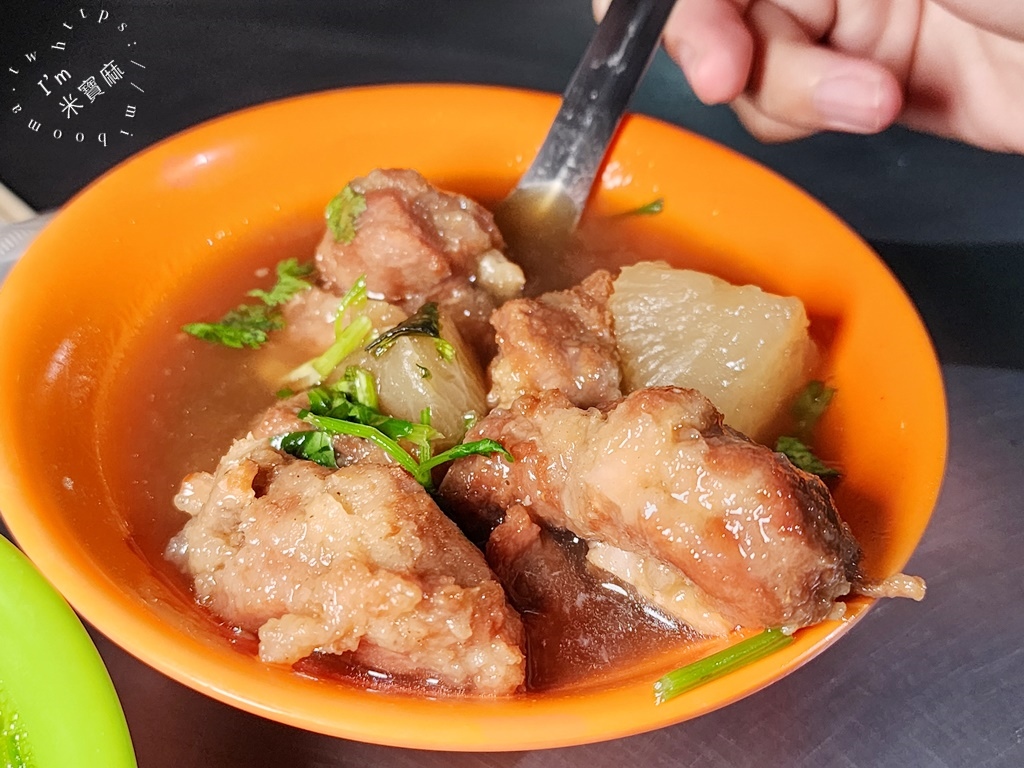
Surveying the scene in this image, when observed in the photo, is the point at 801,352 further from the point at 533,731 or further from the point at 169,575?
the point at 169,575

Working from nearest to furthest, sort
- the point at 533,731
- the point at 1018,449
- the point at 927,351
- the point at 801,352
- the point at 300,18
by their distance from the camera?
the point at 533,731 → the point at 927,351 → the point at 801,352 → the point at 1018,449 → the point at 300,18

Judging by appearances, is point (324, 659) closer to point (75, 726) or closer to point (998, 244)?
point (75, 726)

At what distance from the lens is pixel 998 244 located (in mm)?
2740

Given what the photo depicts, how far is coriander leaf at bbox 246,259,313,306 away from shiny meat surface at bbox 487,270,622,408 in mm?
582

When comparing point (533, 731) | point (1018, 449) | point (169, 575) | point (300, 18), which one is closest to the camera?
point (533, 731)

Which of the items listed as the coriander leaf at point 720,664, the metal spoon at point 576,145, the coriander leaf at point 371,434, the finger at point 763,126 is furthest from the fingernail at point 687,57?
the coriander leaf at point 720,664

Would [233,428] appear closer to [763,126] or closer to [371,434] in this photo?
[371,434]

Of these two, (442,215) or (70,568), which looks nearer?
(70,568)

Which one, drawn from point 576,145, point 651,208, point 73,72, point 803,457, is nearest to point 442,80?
point 576,145

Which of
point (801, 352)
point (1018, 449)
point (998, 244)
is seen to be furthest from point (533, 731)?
point (998, 244)

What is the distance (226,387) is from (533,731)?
1.16 metres

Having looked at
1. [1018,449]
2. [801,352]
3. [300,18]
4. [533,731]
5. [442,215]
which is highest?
[300,18]

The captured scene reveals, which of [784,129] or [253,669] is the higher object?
[784,129]

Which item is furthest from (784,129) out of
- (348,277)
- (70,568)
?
(70,568)
